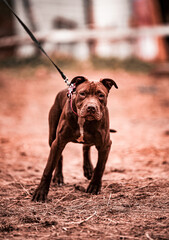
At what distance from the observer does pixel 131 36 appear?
14.3 m

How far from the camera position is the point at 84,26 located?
1712cm

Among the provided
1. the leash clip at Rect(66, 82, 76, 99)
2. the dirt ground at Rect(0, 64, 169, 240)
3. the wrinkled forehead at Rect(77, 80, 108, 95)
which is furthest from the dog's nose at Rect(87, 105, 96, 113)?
the dirt ground at Rect(0, 64, 169, 240)

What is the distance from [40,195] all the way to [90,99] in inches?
45.1

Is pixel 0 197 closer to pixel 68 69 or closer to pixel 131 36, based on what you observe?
pixel 68 69

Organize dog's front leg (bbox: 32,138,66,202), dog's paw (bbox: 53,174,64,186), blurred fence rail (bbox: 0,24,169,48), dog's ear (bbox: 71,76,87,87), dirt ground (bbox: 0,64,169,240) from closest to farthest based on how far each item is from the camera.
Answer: dirt ground (bbox: 0,64,169,240), dog's front leg (bbox: 32,138,66,202), dog's ear (bbox: 71,76,87,87), dog's paw (bbox: 53,174,64,186), blurred fence rail (bbox: 0,24,169,48)

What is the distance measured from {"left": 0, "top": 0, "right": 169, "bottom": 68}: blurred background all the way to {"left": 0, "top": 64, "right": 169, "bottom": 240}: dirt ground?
4803 millimetres

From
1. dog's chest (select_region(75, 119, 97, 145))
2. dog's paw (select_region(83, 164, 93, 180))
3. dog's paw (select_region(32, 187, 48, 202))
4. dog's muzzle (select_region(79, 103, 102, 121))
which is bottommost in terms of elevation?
dog's paw (select_region(32, 187, 48, 202))

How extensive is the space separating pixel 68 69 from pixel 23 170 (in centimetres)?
926

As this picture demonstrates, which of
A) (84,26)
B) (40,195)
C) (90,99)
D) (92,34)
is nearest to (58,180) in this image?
(40,195)

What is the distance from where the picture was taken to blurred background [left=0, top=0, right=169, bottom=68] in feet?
46.8

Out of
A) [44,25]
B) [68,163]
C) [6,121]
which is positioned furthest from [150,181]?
[44,25]

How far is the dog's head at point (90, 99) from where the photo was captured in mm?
3104

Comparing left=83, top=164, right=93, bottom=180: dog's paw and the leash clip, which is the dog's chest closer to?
the leash clip

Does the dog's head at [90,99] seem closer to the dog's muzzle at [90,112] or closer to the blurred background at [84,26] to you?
the dog's muzzle at [90,112]
